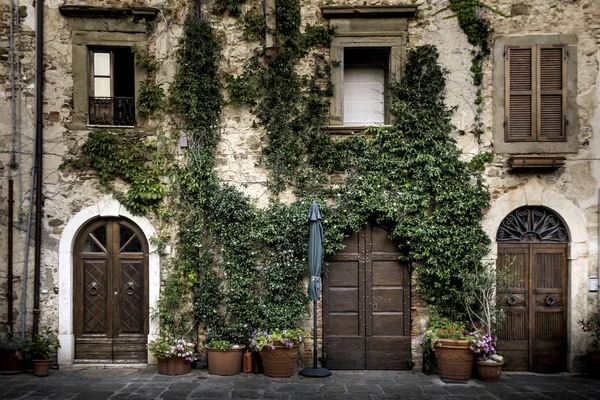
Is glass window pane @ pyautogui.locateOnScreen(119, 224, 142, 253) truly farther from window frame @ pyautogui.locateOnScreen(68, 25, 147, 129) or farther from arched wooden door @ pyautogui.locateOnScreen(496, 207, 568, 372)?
arched wooden door @ pyautogui.locateOnScreen(496, 207, 568, 372)

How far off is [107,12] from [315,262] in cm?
542

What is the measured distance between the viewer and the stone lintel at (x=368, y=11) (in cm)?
770

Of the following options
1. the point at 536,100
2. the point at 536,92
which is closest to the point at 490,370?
the point at 536,100

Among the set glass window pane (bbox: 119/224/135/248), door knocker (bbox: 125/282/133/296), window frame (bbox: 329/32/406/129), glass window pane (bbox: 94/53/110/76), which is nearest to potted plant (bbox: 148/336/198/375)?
door knocker (bbox: 125/282/133/296)

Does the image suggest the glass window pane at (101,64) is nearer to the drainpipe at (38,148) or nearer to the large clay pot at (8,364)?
the drainpipe at (38,148)

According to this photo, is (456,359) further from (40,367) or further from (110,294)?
(40,367)

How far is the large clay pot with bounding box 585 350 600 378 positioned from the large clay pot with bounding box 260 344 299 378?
15.4 feet

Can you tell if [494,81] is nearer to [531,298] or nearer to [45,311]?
[531,298]

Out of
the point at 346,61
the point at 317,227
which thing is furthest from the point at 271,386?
the point at 346,61

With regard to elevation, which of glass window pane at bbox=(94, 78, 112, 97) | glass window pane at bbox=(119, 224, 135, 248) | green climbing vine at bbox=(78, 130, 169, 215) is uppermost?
glass window pane at bbox=(94, 78, 112, 97)

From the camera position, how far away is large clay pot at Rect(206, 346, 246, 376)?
7336mm

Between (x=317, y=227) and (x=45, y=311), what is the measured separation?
4771mm

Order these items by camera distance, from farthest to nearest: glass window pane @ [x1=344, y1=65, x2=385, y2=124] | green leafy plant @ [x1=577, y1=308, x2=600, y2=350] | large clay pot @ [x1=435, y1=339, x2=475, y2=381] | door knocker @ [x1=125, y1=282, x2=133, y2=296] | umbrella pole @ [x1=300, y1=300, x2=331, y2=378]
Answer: glass window pane @ [x1=344, y1=65, x2=385, y2=124] → door knocker @ [x1=125, y1=282, x2=133, y2=296] → green leafy plant @ [x1=577, y1=308, x2=600, y2=350] → umbrella pole @ [x1=300, y1=300, x2=331, y2=378] → large clay pot @ [x1=435, y1=339, x2=475, y2=381]

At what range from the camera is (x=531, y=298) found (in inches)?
305
